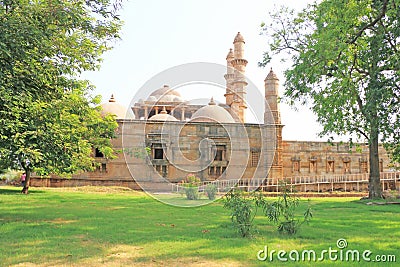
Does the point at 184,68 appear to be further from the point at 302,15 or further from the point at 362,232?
the point at 302,15

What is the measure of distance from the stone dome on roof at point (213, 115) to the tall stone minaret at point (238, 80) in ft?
2.97

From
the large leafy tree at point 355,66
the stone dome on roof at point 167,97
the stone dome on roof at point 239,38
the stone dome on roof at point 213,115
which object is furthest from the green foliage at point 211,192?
the stone dome on roof at point 167,97

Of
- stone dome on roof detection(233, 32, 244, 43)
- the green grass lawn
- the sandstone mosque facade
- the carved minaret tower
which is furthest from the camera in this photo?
the carved minaret tower

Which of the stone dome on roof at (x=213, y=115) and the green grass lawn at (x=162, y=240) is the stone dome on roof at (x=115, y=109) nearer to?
the stone dome on roof at (x=213, y=115)

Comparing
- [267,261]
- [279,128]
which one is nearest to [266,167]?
[279,128]

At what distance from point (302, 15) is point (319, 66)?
7607 millimetres

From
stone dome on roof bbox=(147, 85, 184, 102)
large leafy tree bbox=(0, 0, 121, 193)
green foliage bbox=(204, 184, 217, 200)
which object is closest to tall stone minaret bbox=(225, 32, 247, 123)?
stone dome on roof bbox=(147, 85, 184, 102)

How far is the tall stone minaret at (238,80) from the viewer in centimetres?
3133

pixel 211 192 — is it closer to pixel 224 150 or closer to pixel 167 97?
pixel 224 150

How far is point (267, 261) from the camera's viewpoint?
519 centimetres

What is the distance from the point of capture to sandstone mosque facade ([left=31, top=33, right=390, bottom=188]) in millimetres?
29594

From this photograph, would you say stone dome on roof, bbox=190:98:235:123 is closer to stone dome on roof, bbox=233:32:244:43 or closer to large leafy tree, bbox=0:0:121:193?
stone dome on roof, bbox=233:32:244:43

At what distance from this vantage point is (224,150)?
31.0m

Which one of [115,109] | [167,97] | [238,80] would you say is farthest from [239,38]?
[115,109]
